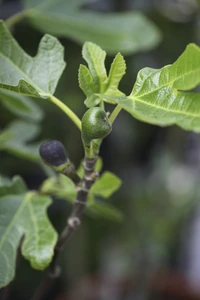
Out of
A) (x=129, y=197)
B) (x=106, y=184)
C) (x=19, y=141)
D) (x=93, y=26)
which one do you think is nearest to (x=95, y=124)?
(x=106, y=184)

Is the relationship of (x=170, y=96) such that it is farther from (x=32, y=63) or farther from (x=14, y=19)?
(x=14, y=19)

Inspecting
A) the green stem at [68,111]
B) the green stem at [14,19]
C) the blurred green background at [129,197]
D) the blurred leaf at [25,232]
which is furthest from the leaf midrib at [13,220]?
the blurred green background at [129,197]

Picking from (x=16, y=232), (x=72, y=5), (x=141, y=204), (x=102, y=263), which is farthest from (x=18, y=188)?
(x=102, y=263)

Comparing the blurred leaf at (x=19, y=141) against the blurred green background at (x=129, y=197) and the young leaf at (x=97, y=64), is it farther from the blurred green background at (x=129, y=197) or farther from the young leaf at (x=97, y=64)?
the blurred green background at (x=129, y=197)

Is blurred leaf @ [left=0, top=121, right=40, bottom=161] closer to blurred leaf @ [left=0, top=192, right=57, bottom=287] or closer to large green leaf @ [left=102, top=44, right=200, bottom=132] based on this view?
blurred leaf @ [left=0, top=192, right=57, bottom=287]

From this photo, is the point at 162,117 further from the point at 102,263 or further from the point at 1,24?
the point at 102,263
